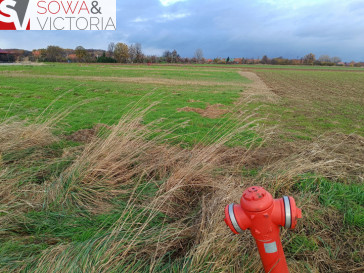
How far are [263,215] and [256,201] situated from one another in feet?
0.37

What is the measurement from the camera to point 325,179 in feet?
11.6

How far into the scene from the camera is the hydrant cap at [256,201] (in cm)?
160

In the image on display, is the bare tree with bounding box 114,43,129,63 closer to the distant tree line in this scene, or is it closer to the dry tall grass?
the distant tree line

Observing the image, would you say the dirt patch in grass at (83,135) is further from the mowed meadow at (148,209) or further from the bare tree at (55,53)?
the bare tree at (55,53)

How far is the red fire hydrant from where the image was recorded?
63.7 inches

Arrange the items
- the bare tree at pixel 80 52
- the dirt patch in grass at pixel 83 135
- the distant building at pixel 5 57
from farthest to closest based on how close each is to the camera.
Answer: the bare tree at pixel 80 52 < the distant building at pixel 5 57 < the dirt patch in grass at pixel 83 135

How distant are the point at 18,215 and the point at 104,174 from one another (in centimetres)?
101

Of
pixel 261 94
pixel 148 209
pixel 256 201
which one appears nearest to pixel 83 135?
pixel 148 209

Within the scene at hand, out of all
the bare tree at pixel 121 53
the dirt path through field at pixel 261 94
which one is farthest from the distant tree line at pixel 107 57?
the dirt path through field at pixel 261 94

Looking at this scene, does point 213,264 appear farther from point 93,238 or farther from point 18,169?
point 18,169

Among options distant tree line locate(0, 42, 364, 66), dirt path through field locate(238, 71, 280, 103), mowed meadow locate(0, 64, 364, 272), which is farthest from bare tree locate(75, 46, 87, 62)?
mowed meadow locate(0, 64, 364, 272)

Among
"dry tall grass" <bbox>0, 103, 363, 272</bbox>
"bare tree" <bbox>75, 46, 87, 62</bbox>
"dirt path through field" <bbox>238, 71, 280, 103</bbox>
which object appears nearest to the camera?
"dry tall grass" <bbox>0, 103, 363, 272</bbox>

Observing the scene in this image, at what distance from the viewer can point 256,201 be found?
5.27 feet

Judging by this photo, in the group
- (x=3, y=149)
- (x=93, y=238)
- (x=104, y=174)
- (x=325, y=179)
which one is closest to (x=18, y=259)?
(x=93, y=238)
